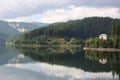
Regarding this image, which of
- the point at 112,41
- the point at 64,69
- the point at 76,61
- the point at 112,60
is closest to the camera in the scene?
the point at 64,69

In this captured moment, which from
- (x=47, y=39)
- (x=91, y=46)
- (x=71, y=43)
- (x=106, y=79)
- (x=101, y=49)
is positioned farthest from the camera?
(x=47, y=39)

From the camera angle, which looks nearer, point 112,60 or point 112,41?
point 112,60

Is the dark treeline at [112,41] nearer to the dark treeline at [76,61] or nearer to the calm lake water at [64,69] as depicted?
the dark treeline at [76,61]

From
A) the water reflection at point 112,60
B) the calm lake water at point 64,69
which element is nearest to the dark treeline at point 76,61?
the calm lake water at point 64,69

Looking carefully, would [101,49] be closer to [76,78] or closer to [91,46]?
[91,46]

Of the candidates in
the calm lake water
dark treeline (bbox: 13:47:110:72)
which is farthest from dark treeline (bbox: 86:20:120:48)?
the calm lake water

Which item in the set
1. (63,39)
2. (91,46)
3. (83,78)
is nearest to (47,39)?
(63,39)

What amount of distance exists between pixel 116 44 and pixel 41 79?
65.8m

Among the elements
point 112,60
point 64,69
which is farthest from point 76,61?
point 64,69

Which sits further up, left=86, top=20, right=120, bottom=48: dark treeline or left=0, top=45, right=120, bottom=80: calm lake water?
left=86, top=20, right=120, bottom=48: dark treeline

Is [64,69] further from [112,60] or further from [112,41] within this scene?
[112,41]

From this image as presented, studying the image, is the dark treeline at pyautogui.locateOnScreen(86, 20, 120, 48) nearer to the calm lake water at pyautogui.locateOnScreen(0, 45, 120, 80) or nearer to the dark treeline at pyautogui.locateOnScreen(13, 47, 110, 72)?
the dark treeline at pyautogui.locateOnScreen(13, 47, 110, 72)

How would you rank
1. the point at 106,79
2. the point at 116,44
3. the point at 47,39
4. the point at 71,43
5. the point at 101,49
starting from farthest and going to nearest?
the point at 47,39, the point at 71,43, the point at 101,49, the point at 116,44, the point at 106,79

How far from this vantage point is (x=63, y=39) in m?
193
